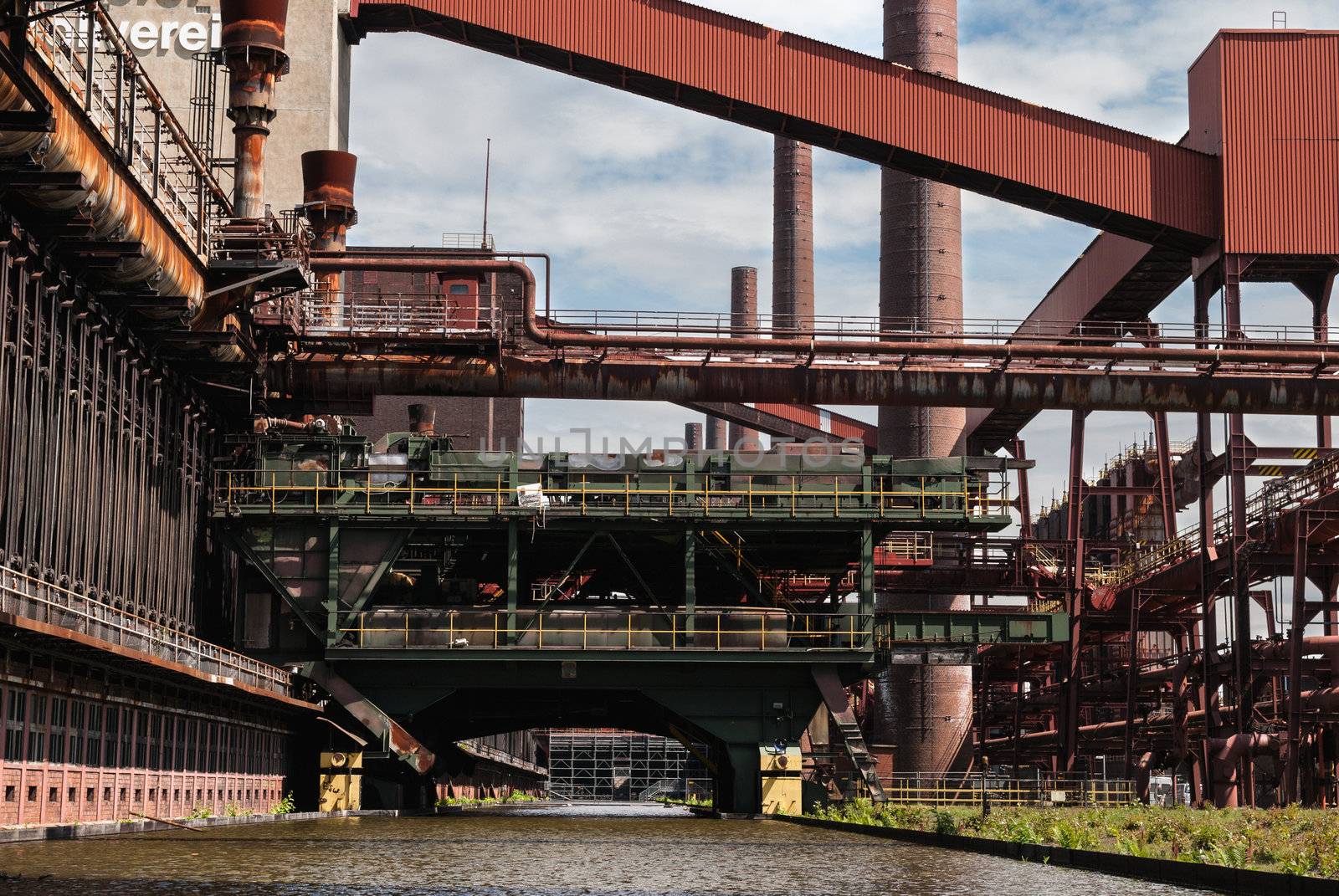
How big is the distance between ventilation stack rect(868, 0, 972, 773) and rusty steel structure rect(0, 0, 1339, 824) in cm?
804

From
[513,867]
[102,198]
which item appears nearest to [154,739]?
[102,198]

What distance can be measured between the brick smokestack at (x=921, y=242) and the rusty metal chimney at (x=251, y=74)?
2479 centimetres

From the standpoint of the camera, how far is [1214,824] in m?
21.3

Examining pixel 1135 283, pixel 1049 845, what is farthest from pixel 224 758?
pixel 1135 283

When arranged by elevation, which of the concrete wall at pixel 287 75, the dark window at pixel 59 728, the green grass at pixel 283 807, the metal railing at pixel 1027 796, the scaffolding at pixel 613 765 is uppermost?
the concrete wall at pixel 287 75

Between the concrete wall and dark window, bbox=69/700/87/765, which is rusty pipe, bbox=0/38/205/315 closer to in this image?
dark window, bbox=69/700/87/765

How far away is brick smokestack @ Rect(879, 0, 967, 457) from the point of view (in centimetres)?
5712

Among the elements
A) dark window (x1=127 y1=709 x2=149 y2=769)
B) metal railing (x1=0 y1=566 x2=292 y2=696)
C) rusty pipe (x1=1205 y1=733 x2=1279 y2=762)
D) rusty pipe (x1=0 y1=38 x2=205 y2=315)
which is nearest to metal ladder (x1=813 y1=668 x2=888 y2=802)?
rusty pipe (x1=1205 y1=733 x2=1279 y2=762)

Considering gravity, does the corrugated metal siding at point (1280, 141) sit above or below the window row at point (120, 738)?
above

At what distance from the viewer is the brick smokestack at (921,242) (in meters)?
57.1

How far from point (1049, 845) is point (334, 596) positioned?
2130 cm

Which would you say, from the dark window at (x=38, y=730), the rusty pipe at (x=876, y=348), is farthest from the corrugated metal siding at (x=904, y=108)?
the dark window at (x=38, y=730)

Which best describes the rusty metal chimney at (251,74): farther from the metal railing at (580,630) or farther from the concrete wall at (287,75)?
the concrete wall at (287,75)

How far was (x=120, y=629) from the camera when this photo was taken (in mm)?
25203
